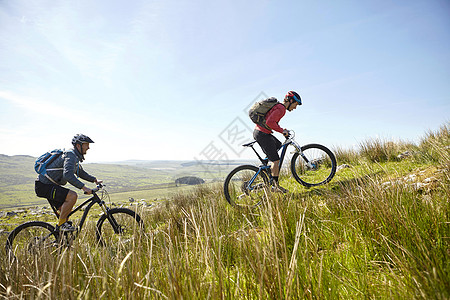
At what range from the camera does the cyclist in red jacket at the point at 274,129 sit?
4.66 metres

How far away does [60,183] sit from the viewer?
182 inches

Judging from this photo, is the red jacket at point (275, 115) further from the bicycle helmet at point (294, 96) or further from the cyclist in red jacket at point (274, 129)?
the bicycle helmet at point (294, 96)

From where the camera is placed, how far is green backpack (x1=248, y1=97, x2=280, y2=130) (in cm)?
470

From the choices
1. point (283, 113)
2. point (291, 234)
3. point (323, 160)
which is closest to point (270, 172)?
point (283, 113)

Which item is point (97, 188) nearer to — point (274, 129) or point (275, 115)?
point (274, 129)

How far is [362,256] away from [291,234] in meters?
0.73

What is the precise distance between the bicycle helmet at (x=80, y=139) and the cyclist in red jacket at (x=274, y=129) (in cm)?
402

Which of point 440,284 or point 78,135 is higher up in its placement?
point 78,135

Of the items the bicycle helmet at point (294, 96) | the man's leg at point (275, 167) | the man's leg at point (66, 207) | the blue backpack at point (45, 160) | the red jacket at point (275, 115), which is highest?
the bicycle helmet at point (294, 96)

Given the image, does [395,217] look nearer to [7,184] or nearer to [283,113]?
[283,113]

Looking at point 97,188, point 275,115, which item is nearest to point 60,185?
point 97,188

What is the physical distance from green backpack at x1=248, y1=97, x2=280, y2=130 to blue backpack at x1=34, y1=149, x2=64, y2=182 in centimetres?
441

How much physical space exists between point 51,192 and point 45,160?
71 cm

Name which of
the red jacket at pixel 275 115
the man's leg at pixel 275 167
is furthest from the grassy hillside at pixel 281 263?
the red jacket at pixel 275 115
